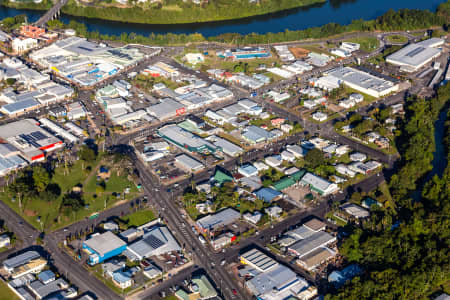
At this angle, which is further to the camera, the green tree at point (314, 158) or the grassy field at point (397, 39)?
the grassy field at point (397, 39)

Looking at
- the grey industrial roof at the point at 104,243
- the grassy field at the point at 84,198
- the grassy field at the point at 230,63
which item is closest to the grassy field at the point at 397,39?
the grassy field at the point at 230,63

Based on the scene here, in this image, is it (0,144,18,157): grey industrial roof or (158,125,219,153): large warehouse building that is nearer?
(0,144,18,157): grey industrial roof

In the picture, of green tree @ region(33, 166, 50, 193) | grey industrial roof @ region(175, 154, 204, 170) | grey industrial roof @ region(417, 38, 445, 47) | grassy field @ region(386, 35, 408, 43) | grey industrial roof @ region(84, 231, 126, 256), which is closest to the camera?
grey industrial roof @ region(84, 231, 126, 256)

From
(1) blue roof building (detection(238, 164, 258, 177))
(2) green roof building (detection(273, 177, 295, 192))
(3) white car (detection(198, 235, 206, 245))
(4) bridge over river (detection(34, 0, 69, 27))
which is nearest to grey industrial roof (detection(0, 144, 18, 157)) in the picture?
(3) white car (detection(198, 235, 206, 245))

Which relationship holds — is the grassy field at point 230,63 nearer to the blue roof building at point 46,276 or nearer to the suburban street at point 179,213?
the suburban street at point 179,213

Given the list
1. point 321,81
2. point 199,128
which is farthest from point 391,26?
point 199,128

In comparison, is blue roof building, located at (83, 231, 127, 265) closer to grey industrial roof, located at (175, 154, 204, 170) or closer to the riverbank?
grey industrial roof, located at (175, 154, 204, 170)

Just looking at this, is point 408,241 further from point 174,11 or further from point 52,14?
point 52,14
